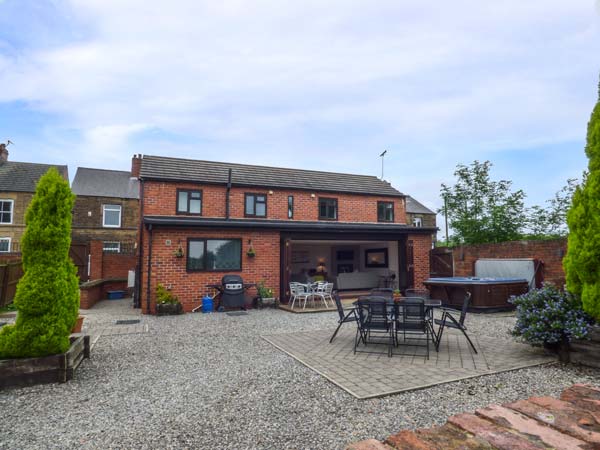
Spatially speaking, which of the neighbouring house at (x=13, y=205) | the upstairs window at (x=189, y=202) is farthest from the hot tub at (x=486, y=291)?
the neighbouring house at (x=13, y=205)

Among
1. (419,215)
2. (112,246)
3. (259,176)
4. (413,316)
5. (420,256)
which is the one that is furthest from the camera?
(419,215)

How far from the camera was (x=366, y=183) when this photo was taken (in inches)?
718

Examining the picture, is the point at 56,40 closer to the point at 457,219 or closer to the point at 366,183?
the point at 366,183

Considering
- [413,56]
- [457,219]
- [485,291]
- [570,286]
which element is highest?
[413,56]

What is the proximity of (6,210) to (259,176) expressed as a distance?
17862 mm

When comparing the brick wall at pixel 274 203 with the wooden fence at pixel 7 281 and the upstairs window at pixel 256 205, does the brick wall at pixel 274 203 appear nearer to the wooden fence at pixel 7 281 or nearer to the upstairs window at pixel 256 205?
the upstairs window at pixel 256 205

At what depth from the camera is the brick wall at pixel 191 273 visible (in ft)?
35.6

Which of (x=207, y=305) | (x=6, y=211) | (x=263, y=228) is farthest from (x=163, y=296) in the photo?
(x=6, y=211)

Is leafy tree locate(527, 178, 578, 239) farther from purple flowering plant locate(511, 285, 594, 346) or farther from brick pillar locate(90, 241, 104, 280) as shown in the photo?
brick pillar locate(90, 241, 104, 280)

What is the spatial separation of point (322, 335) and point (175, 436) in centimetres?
467

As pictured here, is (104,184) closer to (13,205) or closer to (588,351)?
(13,205)

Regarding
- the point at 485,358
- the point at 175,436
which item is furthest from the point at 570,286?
the point at 175,436

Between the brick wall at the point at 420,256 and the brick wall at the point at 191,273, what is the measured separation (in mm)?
5956

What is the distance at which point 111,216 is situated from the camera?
77.9 feet
